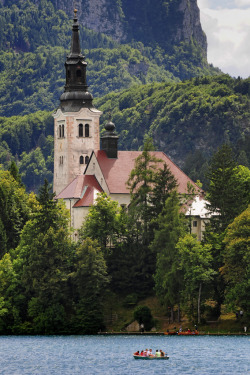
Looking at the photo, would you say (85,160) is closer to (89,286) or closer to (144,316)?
(89,286)

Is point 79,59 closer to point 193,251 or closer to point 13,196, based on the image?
point 13,196

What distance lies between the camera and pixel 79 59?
533 feet

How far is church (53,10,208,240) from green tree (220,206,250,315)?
13.5 m

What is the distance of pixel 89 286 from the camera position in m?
127

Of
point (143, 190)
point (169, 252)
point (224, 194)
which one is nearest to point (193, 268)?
point (169, 252)

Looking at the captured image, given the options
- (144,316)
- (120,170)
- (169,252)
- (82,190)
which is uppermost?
(120,170)

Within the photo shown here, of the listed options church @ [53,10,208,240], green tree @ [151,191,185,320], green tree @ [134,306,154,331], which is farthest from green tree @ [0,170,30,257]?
green tree @ [134,306,154,331]

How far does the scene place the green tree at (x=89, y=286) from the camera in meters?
124

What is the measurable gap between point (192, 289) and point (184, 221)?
509 inches

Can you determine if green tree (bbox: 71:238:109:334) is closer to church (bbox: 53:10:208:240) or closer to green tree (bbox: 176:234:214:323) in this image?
green tree (bbox: 176:234:214:323)

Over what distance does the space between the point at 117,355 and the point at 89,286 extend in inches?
892

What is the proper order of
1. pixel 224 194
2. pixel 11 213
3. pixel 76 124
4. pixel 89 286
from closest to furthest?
1. pixel 89 286
2. pixel 224 194
3. pixel 11 213
4. pixel 76 124

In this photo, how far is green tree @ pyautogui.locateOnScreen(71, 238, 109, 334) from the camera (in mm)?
124375

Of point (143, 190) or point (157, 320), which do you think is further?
point (143, 190)
